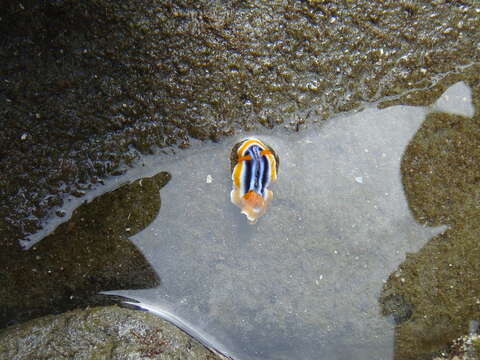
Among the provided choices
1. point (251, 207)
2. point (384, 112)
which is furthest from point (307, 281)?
point (384, 112)

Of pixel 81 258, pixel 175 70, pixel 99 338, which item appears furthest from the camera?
pixel 81 258

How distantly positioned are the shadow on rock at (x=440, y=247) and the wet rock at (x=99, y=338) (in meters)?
1.69

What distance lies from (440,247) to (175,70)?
103 inches

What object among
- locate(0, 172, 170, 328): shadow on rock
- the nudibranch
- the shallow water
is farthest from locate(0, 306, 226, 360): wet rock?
the nudibranch

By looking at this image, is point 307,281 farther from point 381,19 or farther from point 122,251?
point 381,19

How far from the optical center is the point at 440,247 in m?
3.46

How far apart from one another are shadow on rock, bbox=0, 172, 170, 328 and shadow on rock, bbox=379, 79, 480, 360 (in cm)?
213

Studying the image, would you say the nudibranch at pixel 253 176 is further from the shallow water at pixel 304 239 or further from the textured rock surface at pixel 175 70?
the textured rock surface at pixel 175 70

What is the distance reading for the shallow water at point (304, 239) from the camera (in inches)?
136

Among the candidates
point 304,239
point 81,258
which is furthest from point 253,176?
point 81,258

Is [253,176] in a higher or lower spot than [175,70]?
lower

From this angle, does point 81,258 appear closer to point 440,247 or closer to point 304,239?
point 304,239

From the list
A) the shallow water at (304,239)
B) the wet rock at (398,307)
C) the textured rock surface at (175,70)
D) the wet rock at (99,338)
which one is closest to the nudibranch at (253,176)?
the shallow water at (304,239)

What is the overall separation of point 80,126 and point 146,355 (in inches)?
71.9
